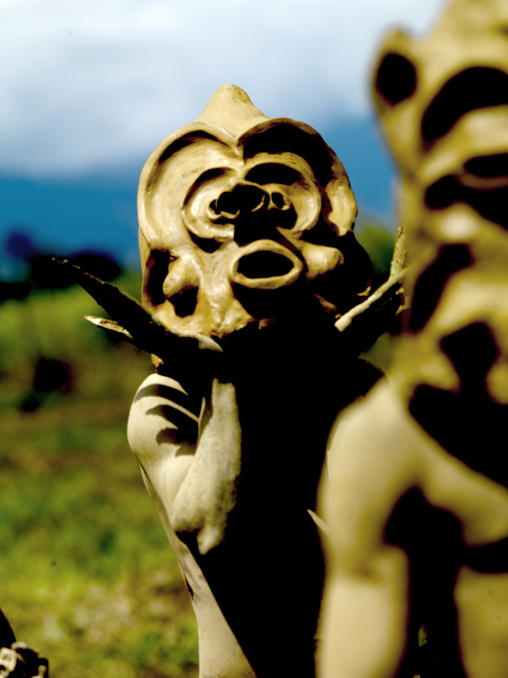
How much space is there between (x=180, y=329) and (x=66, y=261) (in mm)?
248

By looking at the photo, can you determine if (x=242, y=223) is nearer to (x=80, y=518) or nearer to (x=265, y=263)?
(x=265, y=263)

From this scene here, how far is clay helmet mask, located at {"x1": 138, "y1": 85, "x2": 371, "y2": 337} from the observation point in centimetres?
170

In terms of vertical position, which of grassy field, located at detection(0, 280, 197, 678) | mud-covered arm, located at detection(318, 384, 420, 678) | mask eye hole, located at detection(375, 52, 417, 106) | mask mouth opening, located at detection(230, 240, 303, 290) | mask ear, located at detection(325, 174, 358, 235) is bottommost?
grassy field, located at detection(0, 280, 197, 678)

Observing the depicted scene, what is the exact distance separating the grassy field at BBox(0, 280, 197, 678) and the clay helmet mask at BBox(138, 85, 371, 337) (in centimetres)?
205

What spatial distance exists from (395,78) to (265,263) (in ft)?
2.43

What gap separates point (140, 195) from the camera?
192 centimetres

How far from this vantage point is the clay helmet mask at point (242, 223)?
1.70 metres

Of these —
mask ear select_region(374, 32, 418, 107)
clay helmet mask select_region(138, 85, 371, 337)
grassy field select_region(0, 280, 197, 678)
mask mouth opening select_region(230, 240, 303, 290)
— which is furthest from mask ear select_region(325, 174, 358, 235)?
grassy field select_region(0, 280, 197, 678)

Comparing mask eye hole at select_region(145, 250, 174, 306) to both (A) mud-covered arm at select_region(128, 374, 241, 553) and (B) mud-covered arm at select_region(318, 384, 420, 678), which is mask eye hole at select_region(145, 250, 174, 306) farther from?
(B) mud-covered arm at select_region(318, 384, 420, 678)

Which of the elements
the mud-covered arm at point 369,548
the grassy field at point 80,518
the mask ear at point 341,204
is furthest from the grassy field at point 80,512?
the mud-covered arm at point 369,548

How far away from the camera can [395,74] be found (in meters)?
0.98

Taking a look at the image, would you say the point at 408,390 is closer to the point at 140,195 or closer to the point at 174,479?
the point at 174,479

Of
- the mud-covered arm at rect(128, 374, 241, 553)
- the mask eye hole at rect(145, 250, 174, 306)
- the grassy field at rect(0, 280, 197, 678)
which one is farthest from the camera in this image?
the grassy field at rect(0, 280, 197, 678)

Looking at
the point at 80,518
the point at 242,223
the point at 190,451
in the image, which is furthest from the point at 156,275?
the point at 80,518
